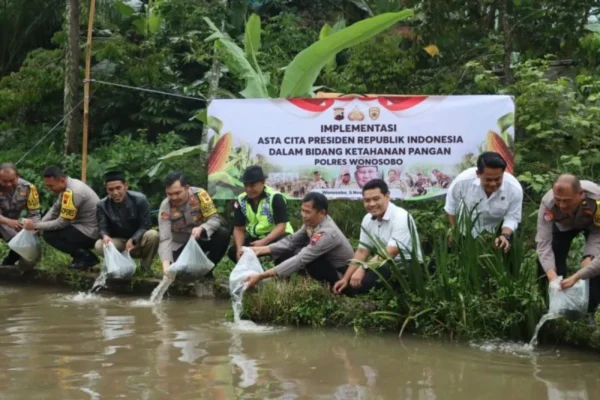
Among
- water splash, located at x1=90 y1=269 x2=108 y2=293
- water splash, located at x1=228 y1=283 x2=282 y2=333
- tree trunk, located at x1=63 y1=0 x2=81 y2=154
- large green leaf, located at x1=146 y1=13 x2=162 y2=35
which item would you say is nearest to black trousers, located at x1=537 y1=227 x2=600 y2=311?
water splash, located at x1=228 y1=283 x2=282 y2=333

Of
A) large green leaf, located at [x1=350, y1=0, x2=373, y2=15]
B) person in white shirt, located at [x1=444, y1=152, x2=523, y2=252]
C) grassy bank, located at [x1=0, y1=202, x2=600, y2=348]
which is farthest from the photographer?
large green leaf, located at [x1=350, y1=0, x2=373, y2=15]

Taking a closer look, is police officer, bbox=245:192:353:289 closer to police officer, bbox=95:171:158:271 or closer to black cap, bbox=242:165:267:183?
black cap, bbox=242:165:267:183

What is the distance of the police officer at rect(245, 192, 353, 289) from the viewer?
7.36 m

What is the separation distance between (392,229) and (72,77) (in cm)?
766

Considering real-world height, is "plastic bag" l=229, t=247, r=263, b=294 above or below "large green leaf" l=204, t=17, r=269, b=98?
below

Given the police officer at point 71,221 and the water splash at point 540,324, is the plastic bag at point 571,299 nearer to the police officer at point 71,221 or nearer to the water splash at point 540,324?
the water splash at point 540,324

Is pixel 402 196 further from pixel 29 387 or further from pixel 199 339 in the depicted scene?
pixel 29 387

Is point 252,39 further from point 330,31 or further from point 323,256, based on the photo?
point 323,256

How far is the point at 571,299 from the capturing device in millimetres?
5977

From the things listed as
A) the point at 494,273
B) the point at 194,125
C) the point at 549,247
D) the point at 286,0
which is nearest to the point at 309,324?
the point at 494,273

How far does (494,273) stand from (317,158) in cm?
321

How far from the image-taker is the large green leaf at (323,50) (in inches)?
390

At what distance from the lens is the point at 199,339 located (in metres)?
6.79

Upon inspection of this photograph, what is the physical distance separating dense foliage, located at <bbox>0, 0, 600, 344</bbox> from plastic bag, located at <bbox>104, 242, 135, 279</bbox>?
2498 mm
